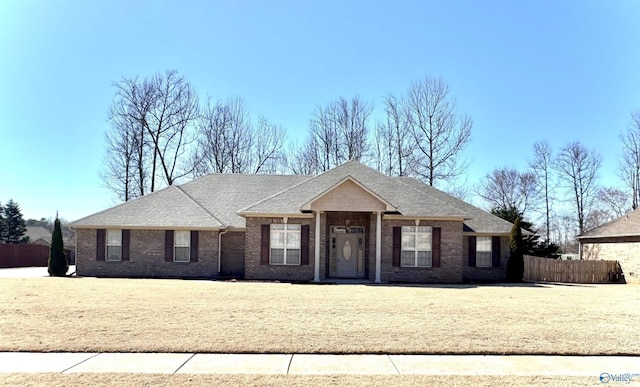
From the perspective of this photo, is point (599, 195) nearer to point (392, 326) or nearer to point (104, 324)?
point (392, 326)

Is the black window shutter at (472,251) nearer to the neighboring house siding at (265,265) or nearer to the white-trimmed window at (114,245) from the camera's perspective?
the neighboring house siding at (265,265)

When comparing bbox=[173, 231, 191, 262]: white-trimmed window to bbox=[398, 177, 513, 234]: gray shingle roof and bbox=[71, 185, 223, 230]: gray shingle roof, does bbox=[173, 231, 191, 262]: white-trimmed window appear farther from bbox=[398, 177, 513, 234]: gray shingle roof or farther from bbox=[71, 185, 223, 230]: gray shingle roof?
bbox=[398, 177, 513, 234]: gray shingle roof

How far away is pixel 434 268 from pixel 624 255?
40.9 feet

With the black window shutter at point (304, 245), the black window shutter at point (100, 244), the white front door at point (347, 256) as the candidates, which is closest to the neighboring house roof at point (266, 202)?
the black window shutter at point (100, 244)

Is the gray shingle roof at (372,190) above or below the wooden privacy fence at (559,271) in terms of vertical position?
above

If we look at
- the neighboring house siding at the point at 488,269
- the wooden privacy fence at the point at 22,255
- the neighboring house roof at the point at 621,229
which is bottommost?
the wooden privacy fence at the point at 22,255

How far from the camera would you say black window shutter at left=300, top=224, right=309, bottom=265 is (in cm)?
2238

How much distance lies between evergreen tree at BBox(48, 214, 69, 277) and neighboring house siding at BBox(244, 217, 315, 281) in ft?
31.8

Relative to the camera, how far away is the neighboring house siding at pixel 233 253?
24.3 m

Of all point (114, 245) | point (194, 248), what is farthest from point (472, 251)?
point (114, 245)

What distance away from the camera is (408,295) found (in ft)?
52.4

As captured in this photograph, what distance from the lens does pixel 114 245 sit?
24.1 meters

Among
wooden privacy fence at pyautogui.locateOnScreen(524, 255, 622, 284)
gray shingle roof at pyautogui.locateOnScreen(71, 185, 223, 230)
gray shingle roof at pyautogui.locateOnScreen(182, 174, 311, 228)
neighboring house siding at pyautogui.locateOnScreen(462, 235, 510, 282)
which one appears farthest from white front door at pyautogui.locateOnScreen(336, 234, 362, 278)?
wooden privacy fence at pyautogui.locateOnScreen(524, 255, 622, 284)

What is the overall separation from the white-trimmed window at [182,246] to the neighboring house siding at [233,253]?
64.5 inches
